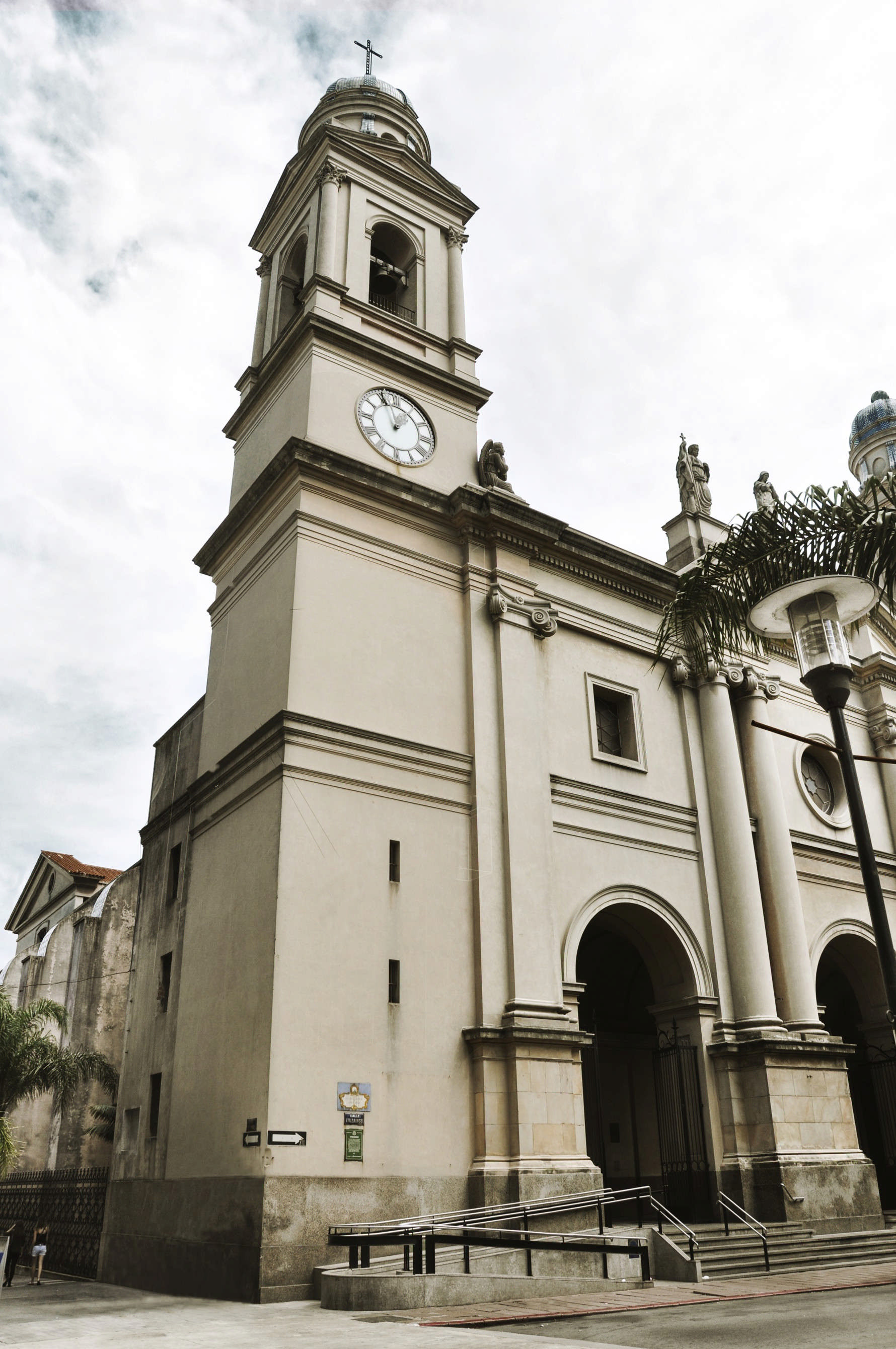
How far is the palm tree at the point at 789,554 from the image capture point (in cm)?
1126

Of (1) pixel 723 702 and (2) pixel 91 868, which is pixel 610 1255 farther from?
(2) pixel 91 868

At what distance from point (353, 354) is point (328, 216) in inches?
154

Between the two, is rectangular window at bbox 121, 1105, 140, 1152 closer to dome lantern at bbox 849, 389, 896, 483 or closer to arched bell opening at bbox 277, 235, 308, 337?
arched bell opening at bbox 277, 235, 308, 337

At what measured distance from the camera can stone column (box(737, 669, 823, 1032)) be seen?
2081 cm

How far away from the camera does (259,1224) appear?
45.0 ft

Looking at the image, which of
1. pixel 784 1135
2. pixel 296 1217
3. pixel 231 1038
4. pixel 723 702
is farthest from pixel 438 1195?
pixel 723 702

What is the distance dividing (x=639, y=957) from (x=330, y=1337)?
1530 cm

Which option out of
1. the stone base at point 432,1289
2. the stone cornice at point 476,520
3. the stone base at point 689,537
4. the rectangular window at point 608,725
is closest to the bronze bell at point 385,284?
the stone cornice at point 476,520

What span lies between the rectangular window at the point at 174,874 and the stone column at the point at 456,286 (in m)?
12.5

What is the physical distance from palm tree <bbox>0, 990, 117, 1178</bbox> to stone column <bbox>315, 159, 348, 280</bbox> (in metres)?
18.9

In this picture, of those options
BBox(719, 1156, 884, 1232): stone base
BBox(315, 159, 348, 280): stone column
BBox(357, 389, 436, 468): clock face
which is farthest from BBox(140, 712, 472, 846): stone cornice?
BBox(315, 159, 348, 280): stone column

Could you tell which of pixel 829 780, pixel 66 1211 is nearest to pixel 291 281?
pixel 829 780

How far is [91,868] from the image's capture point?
39.9 m

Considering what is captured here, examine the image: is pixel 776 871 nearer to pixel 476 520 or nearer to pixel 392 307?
pixel 476 520
